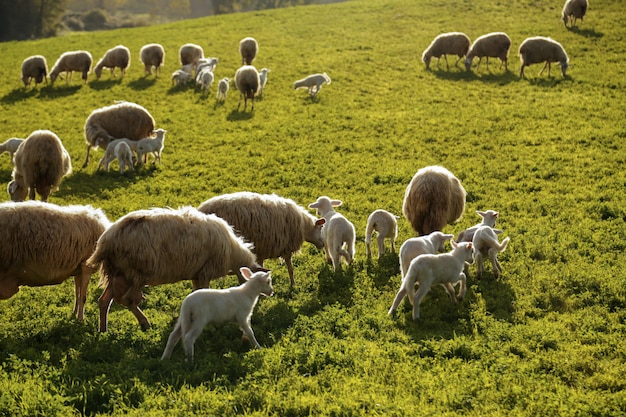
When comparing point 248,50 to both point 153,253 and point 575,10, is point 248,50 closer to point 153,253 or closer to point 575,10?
point 575,10

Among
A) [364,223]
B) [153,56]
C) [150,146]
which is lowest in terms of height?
[364,223]

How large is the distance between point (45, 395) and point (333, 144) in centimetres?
1358

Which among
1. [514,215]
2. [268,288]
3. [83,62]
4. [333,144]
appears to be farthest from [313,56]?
[268,288]

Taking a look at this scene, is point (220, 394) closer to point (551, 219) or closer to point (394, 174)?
point (551, 219)

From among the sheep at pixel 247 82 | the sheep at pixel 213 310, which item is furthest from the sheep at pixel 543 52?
the sheep at pixel 213 310

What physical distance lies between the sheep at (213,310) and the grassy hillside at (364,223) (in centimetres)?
24

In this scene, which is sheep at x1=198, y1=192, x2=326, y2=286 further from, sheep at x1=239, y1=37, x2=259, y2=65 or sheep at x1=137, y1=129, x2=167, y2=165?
sheep at x1=239, y1=37, x2=259, y2=65

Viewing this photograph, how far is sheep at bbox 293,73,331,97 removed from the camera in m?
23.8

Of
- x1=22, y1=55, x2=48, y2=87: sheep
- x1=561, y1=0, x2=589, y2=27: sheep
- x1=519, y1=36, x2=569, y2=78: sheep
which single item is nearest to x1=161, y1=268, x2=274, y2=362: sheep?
x1=519, y1=36, x2=569, y2=78: sheep

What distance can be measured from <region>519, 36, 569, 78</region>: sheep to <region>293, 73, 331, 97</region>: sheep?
8.03 metres

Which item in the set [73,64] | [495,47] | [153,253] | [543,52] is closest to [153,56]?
[73,64]

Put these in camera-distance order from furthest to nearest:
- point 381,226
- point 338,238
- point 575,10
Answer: point 575,10
point 381,226
point 338,238

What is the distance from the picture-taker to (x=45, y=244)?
8.38 metres

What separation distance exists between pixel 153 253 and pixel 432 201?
521cm
